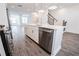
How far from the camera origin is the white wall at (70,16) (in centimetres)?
619

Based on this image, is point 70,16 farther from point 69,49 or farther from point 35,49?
point 35,49

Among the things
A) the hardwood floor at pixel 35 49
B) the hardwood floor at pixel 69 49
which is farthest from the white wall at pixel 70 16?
the hardwood floor at pixel 35 49

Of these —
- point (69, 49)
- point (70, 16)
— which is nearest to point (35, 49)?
point (69, 49)

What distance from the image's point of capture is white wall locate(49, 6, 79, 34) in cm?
619

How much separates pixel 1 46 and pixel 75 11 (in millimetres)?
6217

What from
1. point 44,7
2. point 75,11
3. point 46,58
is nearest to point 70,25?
point 75,11

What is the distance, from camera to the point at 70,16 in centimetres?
654

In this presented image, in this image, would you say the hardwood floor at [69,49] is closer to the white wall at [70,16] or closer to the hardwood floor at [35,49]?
the hardwood floor at [35,49]

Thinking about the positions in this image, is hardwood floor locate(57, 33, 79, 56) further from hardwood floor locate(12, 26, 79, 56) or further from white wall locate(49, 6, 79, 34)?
white wall locate(49, 6, 79, 34)

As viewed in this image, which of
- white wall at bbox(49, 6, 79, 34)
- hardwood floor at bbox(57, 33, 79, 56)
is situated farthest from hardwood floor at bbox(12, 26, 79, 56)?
white wall at bbox(49, 6, 79, 34)

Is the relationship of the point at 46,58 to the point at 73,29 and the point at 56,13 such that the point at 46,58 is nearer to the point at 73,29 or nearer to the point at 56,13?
the point at 73,29

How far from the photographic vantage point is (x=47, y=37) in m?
2.51

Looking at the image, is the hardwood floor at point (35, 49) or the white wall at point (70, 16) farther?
the white wall at point (70, 16)

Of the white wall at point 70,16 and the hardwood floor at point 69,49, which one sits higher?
the white wall at point 70,16
